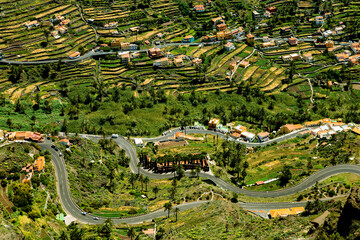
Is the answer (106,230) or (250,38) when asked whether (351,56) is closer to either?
(250,38)

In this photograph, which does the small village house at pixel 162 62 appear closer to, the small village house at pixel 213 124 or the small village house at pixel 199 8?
the small village house at pixel 213 124

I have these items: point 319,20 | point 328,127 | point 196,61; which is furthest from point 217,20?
point 328,127

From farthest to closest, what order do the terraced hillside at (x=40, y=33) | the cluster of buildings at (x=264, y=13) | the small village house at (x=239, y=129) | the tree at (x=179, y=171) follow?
the cluster of buildings at (x=264, y=13), the terraced hillside at (x=40, y=33), the small village house at (x=239, y=129), the tree at (x=179, y=171)

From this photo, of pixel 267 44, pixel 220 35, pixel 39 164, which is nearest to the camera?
pixel 39 164

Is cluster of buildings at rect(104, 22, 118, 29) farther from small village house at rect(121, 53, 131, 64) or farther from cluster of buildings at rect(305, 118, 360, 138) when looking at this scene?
cluster of buildings at rect(305, 118, 360, 138)

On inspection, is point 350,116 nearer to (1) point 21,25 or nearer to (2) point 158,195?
(2) point 158,195

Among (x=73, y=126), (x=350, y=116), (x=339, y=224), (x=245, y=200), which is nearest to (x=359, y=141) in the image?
(x=350, y=116)

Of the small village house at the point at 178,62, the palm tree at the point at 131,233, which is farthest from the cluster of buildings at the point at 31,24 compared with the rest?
the palm tree at the point at 131,233
